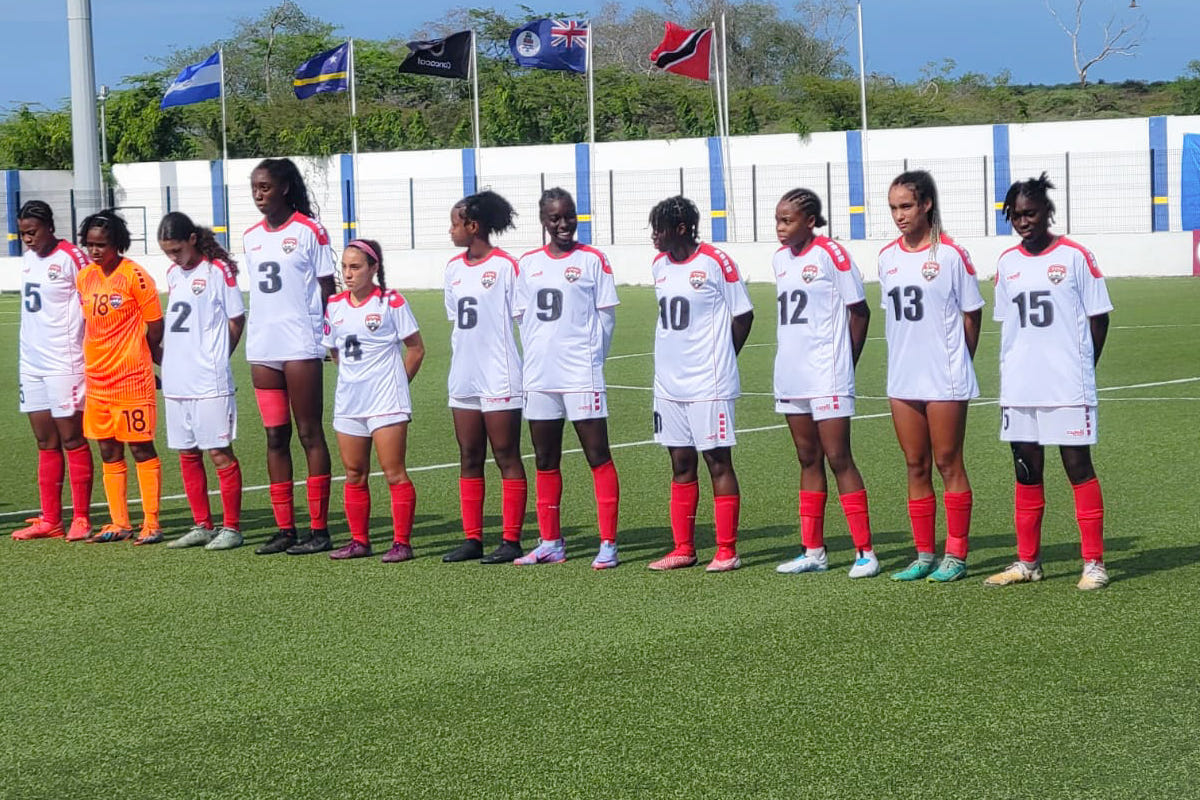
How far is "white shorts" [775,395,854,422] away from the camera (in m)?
7.36

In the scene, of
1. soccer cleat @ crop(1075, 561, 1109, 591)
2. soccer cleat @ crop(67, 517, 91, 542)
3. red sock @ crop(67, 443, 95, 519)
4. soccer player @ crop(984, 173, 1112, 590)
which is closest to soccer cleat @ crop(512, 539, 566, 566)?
soccer player @ crop(984, 173, 1112, 590)

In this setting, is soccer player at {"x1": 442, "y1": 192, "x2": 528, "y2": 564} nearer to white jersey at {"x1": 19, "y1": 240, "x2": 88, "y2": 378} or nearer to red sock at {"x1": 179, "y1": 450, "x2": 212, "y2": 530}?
red sock at {"x1": 179, "y1": 450, "x2": 212, "y2": 530}

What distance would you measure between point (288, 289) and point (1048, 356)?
3880mm

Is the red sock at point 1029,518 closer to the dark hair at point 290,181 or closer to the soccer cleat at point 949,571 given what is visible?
the soccer cleat at point 949,571

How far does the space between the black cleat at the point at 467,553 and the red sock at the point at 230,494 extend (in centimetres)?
134

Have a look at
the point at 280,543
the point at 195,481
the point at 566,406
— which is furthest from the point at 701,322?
the point at 195,481

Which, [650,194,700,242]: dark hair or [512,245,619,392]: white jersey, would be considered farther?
[512,245,619,392]: white jersey

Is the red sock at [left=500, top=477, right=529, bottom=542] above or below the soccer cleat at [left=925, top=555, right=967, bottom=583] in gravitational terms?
above

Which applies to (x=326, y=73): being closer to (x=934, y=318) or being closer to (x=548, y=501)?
(x=548, y=501)

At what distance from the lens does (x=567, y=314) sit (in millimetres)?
7766

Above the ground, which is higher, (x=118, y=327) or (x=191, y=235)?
(x=191, y=235)

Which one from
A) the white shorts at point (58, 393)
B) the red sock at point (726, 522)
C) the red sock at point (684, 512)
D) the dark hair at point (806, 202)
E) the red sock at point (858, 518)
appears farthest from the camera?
the white shorts at point (58, 393)

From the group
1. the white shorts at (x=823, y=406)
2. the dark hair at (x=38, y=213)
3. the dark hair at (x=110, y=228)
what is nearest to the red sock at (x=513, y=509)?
the white shorts at (x=823, y=406)

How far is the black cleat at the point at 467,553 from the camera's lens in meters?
8.05
